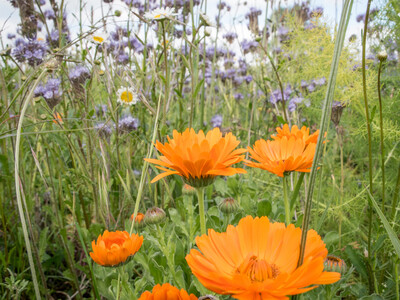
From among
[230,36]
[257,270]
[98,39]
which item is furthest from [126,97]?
[230,36]

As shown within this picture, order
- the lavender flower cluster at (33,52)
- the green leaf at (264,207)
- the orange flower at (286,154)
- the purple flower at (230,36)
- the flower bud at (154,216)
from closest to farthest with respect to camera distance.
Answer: the orange flower at (286,154), the flower bud at (154,216), the green leaf at (264,207), the lavender flower cluster at (33,52), the purple flower at (230,36)

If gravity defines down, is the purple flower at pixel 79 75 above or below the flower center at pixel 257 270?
above

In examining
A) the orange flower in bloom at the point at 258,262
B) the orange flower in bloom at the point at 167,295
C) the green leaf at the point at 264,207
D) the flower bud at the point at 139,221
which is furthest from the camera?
the green leaf at the point at 264,207

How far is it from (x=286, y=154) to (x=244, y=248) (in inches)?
9.9

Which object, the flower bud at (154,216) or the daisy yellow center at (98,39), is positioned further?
the daisy yellow center at (98,39)

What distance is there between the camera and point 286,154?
0.71 meters

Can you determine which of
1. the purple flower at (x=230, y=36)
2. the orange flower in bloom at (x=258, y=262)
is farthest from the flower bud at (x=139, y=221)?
the purple flower at (x=230, y=36)

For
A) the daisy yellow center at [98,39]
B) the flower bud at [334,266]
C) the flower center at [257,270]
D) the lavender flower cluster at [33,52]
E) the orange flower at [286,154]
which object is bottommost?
the flower bud at [334,266]

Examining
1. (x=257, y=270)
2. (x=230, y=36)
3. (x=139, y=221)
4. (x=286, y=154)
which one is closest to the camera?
(x=257, y=270)

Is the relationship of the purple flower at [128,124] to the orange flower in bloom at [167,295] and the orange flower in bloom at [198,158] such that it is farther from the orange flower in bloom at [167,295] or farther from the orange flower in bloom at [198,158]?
the orange flower in bloom at [167,295]

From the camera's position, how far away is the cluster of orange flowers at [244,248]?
0.40 m

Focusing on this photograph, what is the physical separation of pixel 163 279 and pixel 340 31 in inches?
26.9

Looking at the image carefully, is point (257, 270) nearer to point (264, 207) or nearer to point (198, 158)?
point (198, 158)

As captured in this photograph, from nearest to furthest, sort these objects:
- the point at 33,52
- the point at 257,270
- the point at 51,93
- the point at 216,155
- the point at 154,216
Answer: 1. the point at 257,270
2. the point at 216,155
3. the point at 154,216
4. the point at 51,93
5. the point at 33,52
